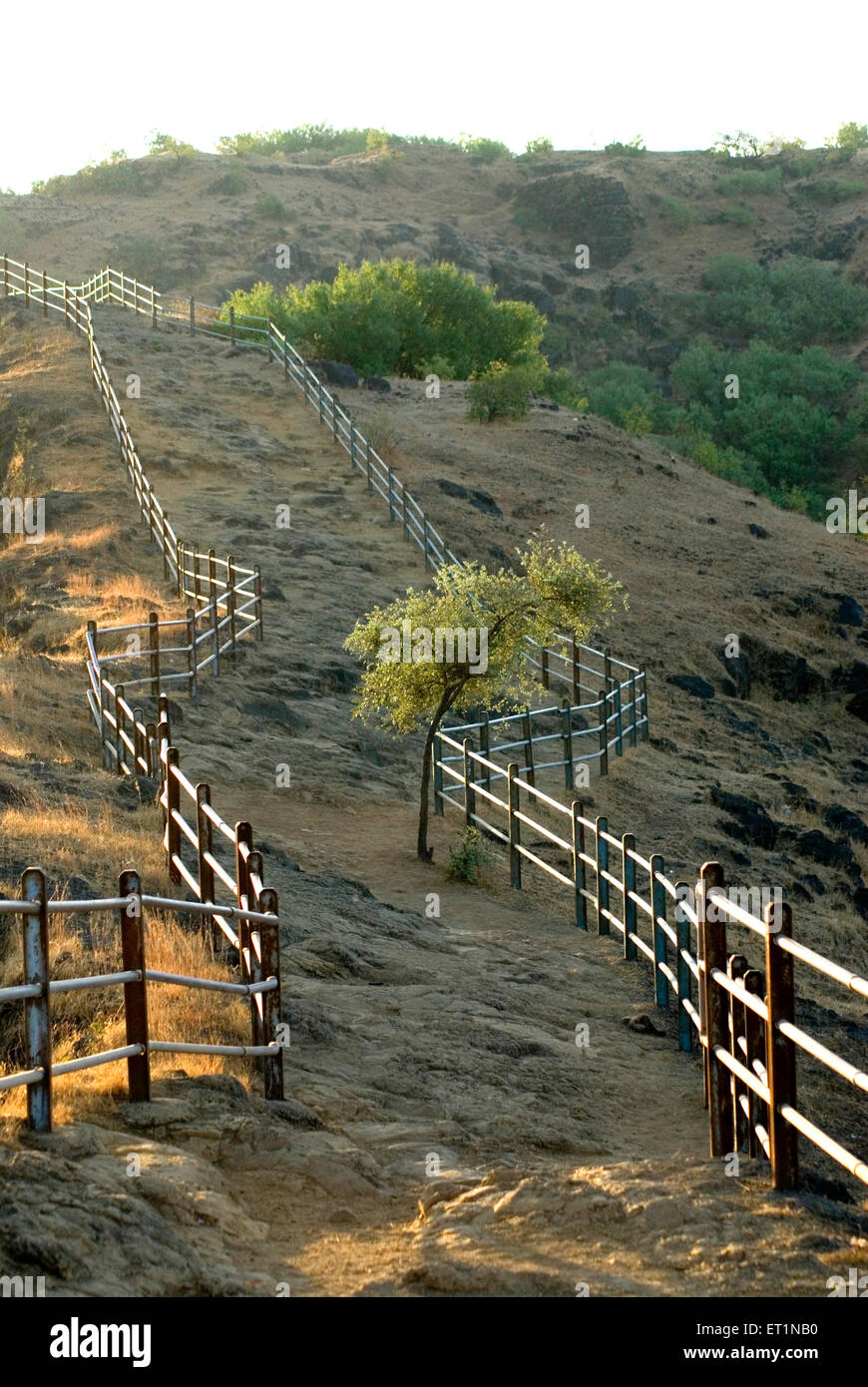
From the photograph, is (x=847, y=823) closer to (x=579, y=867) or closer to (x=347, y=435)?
(x=579, y=867)

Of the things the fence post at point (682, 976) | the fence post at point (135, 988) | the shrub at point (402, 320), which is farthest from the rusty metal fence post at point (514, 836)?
the shrub at point (402, 320)

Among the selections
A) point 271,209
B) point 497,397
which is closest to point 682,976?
point 497,397

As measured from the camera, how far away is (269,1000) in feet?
23.8

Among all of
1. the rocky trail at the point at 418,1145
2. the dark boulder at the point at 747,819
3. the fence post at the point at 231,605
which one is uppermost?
the fence post at the point at 231,605

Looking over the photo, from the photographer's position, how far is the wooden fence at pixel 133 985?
18.9 feet

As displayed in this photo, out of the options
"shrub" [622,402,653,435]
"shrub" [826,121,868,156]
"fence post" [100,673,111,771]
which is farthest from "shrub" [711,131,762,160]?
"fence post" [100,673,111,771]

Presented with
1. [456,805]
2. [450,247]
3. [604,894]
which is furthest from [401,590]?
[450,247]

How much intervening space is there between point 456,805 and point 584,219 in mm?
67480

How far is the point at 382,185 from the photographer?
79250mm

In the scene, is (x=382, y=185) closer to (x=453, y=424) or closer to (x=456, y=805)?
(x=453, y=424)

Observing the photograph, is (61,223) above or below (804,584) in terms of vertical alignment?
above

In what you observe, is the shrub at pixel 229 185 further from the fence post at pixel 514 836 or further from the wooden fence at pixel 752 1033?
the wooden fence at pixel 752 1033

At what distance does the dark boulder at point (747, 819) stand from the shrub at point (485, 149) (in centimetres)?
7575

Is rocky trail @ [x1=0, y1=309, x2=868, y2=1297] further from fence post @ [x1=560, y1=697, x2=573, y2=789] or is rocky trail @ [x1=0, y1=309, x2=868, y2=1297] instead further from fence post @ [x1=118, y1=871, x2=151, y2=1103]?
fence post @ [x1=560, y1=697, x2=573, y2=789]
